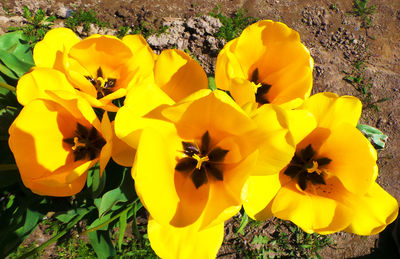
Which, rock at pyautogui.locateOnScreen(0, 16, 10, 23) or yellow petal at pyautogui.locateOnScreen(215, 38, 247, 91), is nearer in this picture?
yellow petal at pyautogui.locateOnScreen(215, 38, 247, 91)

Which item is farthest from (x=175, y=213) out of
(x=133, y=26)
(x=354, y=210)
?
(x=133, y=26)

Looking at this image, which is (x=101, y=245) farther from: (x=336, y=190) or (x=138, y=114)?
(x=336, y=190)

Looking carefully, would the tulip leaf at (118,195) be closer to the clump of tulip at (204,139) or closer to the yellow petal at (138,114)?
the clump of tulip at (204,139)

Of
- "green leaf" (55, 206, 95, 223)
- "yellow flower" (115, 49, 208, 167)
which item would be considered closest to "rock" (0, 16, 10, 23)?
"green leaf" (55, 206, 95, 223)

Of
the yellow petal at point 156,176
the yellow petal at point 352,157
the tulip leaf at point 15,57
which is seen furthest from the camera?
the tulip leaf at point 15,57

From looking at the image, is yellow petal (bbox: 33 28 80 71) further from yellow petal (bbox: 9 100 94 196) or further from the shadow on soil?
the shadow on soil

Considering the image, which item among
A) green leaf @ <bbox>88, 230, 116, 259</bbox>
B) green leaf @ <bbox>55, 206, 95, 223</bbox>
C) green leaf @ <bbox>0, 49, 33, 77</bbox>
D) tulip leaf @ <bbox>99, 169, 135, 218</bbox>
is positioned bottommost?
green leaf @ <bbox>88, 230, 116, 259</bbox>

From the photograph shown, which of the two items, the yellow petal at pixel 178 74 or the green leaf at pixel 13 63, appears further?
the green leaf at pixel 13 63

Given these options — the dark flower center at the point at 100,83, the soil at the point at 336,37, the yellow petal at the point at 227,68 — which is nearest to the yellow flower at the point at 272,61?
the yellow petal at the point at 227,68
